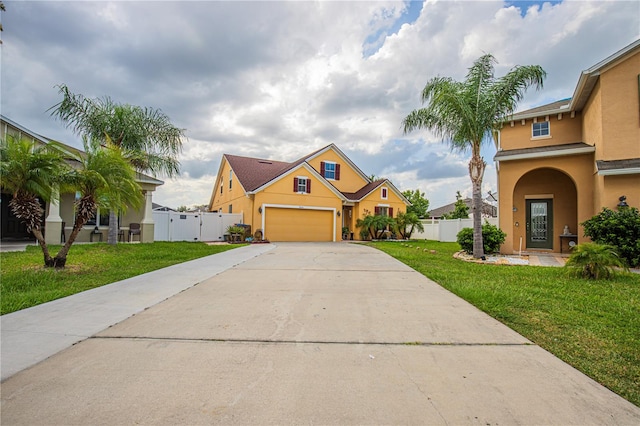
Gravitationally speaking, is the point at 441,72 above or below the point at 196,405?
above

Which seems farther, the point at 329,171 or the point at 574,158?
the point at 329,171

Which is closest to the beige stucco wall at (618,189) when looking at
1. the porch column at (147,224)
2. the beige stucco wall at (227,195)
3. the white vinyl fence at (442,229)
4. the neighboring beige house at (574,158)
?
the neighboring beige house at (574,158)

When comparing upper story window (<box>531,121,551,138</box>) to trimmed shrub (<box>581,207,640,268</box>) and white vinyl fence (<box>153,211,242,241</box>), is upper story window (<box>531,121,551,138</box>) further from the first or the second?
white vinyl fence (<box>153,211,242,241</box>)

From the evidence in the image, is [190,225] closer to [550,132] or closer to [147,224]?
[147,224]

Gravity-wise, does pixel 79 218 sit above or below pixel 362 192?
below

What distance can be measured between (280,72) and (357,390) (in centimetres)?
1438

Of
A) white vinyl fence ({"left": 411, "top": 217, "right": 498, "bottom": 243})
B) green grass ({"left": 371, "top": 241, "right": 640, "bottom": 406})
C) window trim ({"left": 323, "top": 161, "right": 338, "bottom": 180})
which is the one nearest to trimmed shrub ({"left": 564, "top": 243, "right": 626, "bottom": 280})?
green grass ({"left": 371, "top": 241, "right": 640, "bottom": 406})

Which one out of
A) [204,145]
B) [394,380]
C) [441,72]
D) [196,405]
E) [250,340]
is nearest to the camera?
[196,405]

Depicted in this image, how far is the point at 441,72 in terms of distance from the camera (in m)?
11.5

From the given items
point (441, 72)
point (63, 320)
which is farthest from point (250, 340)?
point (441, 72)

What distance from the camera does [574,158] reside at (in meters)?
11.5

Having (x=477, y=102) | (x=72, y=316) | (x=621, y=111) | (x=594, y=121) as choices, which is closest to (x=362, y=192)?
(x=477, y=102)

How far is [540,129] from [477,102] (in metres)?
4.78

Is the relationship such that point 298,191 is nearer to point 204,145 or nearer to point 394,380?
point 204,145
